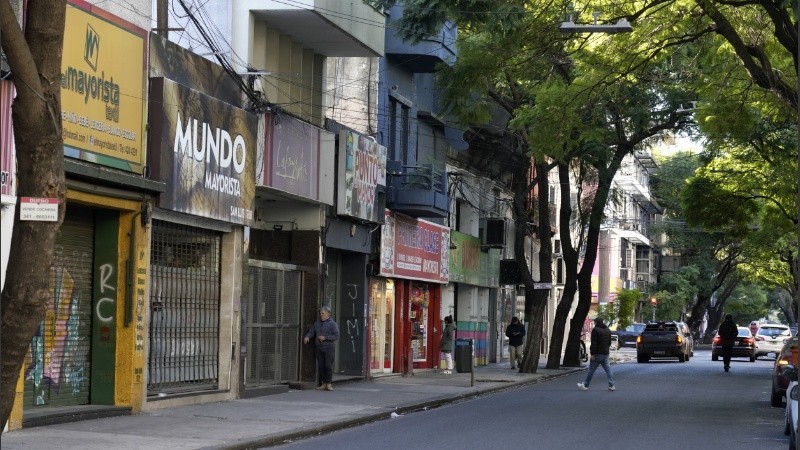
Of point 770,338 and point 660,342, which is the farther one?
point 770,338

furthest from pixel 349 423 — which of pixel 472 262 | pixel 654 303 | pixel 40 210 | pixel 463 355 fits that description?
pixel 654 303

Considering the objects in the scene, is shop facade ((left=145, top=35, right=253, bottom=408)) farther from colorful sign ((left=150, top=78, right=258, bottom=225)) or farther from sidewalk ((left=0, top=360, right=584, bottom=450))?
sidewalk ((left=0, top=360, right=584, bottom=450))

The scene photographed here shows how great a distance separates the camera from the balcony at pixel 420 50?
107 feet

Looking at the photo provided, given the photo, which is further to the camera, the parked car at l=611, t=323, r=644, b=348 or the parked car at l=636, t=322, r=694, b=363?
the parked car at l=611, t=323, r=644, b=348

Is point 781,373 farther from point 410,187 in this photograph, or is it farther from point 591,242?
point 591,242

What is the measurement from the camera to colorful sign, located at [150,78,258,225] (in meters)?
19.8

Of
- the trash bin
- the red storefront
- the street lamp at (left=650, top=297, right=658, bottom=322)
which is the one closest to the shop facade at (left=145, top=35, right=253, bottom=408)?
the red storefront

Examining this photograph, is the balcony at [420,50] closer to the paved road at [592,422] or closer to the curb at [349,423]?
the curb at [349,423]

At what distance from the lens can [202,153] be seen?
21.3 metres

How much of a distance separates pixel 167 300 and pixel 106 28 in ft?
15.9

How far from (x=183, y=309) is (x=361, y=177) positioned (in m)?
8.55

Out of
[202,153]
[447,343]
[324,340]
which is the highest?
[202,153]

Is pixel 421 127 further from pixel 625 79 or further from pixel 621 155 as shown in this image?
pixel 625 79

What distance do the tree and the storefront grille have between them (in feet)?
32.0
